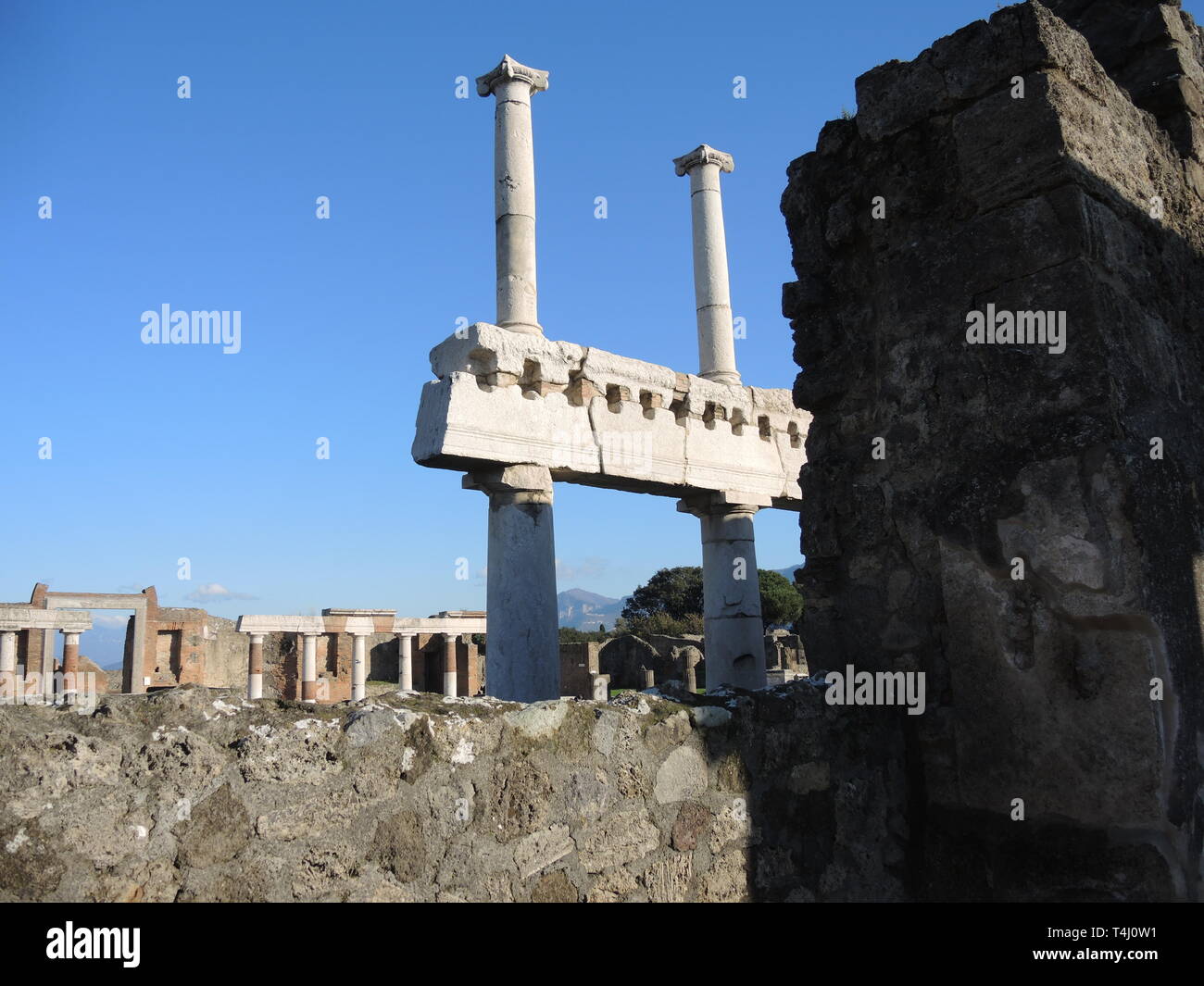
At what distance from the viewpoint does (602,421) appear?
9.39 metres

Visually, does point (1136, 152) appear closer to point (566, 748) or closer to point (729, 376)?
point (566, 748)

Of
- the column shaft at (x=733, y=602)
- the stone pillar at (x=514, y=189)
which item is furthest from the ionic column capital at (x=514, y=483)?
the column shaft at (x=733, y=602)

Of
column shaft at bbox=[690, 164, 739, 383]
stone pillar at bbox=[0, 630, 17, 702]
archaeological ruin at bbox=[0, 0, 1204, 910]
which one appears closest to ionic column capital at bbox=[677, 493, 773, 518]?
column shaft at bbox=[690, 164, 739, 383]

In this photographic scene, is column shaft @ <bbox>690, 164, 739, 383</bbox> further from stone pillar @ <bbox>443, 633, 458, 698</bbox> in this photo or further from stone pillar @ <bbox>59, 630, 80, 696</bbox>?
stone pillar @ <bbox>59, 630, 80, 696</bbox>

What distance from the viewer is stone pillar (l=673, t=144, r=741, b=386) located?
12.0m

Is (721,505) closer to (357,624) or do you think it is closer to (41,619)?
(357,624)

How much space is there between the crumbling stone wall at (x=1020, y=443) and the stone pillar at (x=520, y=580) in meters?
4.98

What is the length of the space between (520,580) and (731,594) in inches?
130

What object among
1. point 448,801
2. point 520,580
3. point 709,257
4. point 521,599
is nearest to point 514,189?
point 709,257

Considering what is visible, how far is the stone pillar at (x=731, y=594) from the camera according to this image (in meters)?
10.9

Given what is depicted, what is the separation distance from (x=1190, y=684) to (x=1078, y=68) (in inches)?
80.7
